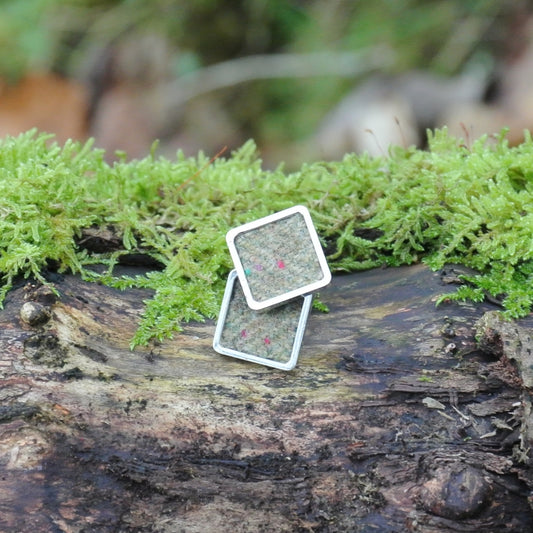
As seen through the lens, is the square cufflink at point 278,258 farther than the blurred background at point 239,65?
No

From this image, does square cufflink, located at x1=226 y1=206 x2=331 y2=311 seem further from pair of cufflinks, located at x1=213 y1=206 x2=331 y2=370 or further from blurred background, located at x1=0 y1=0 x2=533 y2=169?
blurred background, located at x1=0 y1=0 x2=533 y2=169

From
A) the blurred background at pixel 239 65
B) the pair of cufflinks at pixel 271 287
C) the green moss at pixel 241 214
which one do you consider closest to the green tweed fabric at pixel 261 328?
the pair of cufflinks at pixel 271 287

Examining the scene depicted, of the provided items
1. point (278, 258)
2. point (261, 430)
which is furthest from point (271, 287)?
point (261, 430)

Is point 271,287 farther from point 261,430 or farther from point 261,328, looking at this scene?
point 261,430

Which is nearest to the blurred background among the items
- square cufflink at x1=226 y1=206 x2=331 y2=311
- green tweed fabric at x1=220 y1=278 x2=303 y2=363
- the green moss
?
the green moss

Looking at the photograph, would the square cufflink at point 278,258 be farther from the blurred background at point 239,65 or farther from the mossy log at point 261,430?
the blurred background at point 239,65

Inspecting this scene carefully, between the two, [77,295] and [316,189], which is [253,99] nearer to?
[316,189]

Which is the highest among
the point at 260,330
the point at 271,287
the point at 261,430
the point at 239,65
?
the point at 239,65
